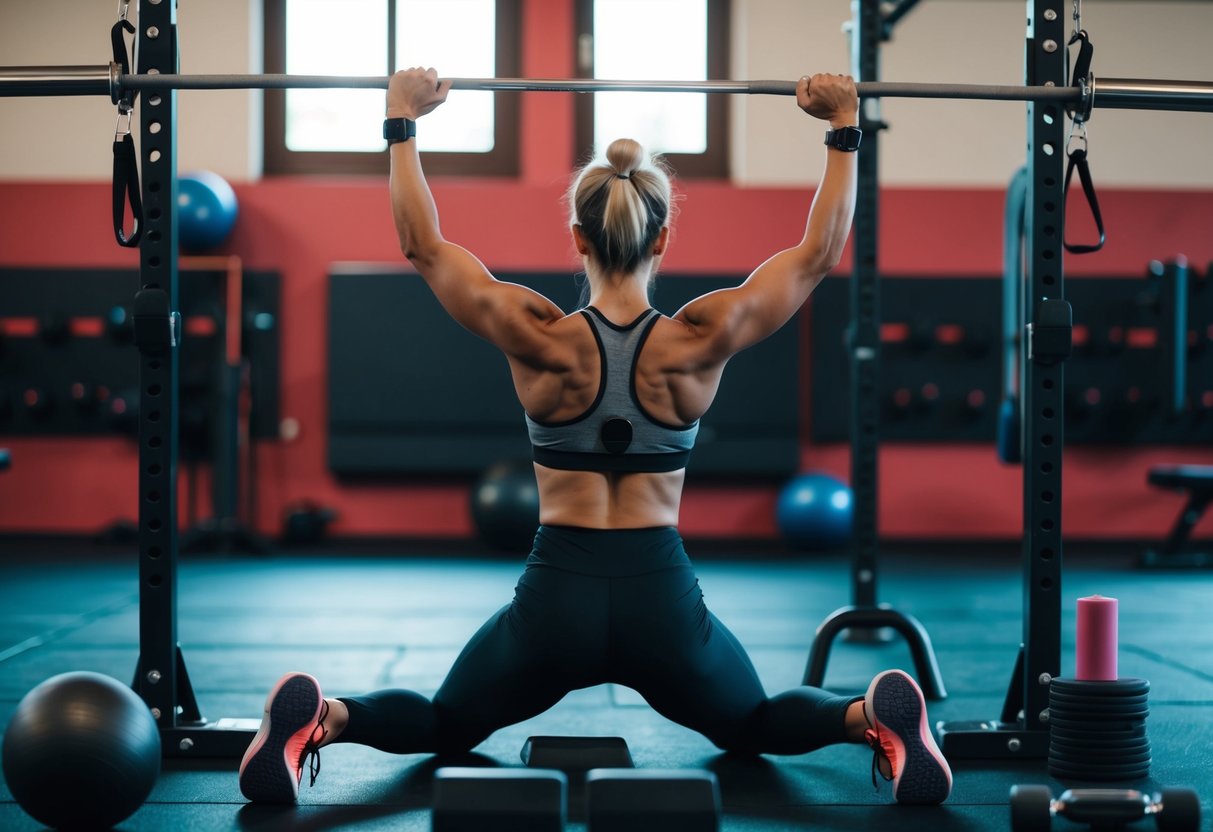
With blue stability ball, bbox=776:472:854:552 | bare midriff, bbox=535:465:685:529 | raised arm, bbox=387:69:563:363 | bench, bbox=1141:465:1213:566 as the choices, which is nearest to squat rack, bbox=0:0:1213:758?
raised arm, bbox=387:69:563:363

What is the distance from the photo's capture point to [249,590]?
15.2ft

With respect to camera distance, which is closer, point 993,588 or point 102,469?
point 993,588

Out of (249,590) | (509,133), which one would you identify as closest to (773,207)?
(509,133)

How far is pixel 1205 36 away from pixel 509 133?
3846 mm

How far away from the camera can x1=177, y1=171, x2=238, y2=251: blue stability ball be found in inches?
224

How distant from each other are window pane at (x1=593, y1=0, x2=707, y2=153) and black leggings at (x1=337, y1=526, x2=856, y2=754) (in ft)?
15.1

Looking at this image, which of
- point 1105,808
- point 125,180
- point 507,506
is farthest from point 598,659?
point 507,506

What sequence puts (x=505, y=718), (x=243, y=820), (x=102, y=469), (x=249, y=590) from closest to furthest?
(x=243, y=820)
(x=505, y=718)
(x=249, y=590)
(x=102, y=469)

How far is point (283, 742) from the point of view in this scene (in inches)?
75.0

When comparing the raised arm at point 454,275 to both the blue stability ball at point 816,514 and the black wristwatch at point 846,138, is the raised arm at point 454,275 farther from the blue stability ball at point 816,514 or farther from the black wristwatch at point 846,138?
the blue stability ball at point 816,514

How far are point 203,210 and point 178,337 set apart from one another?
12.1 ft

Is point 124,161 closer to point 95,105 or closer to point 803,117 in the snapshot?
point 95,105

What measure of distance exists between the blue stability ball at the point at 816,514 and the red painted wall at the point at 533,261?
1.53 ft

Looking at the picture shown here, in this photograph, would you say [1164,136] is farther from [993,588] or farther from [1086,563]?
[993,588]
